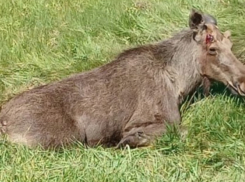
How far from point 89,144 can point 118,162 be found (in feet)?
4.01

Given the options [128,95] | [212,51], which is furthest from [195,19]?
[128,95]

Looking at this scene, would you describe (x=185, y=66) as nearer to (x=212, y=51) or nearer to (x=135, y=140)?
(x=212, y=51)

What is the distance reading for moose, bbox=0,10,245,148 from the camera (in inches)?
328

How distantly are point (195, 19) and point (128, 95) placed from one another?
1.25m

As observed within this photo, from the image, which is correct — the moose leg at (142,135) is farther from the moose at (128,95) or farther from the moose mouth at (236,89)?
the moose mouth at (236,89)

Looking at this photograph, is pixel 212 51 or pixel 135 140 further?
pixel 212 51

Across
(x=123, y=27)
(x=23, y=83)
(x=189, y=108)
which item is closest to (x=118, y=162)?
(x=189, y=108)

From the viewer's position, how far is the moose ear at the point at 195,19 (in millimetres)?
8922

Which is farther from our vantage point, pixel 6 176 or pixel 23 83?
pixel 23 83

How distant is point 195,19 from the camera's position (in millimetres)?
8984

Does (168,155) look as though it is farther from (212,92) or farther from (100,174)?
(212,92)

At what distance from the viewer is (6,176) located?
6.96m

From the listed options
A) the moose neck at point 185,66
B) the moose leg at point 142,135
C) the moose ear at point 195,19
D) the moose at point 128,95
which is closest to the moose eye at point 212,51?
the moose at point 128,95

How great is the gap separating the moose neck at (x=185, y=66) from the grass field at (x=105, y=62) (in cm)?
22
